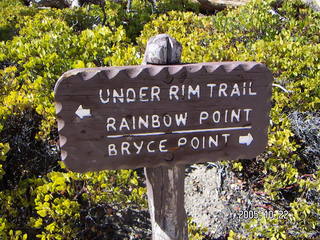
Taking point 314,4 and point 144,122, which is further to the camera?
point 314,4

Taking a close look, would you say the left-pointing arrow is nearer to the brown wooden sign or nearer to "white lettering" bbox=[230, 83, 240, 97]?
the brown wooden sign

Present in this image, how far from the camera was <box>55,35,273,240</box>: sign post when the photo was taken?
1.42 metres

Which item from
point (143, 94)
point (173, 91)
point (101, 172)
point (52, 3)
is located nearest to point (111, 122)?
point (143, 94)

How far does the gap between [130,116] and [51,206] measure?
1.47m

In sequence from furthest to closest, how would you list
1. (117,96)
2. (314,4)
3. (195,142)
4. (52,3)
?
1. (52,3)
2. (314,4)
3. (195,142)
4. (117,96)

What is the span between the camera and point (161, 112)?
1.47 metres

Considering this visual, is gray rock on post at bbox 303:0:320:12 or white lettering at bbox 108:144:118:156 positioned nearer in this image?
white lettering at bbox 108:144:118:156

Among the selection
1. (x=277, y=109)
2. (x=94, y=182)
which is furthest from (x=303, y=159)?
(x=94, y=182)

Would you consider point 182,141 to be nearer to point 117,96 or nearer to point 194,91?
point 194,91

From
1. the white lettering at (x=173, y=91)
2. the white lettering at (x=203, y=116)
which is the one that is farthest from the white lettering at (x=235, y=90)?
the white lettering at (x=173, y=91)

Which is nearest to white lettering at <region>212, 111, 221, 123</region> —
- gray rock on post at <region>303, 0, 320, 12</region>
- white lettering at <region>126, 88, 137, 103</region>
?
white lettering at <region>126, 88, 137, 103</region>

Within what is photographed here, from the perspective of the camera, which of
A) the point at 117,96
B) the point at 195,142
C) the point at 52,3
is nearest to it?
the point at 117,96

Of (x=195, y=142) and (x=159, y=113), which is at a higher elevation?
(x=159, y=113)

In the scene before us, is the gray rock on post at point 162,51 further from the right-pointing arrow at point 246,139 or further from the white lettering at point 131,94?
the right-pointing arrow at point 246,139
